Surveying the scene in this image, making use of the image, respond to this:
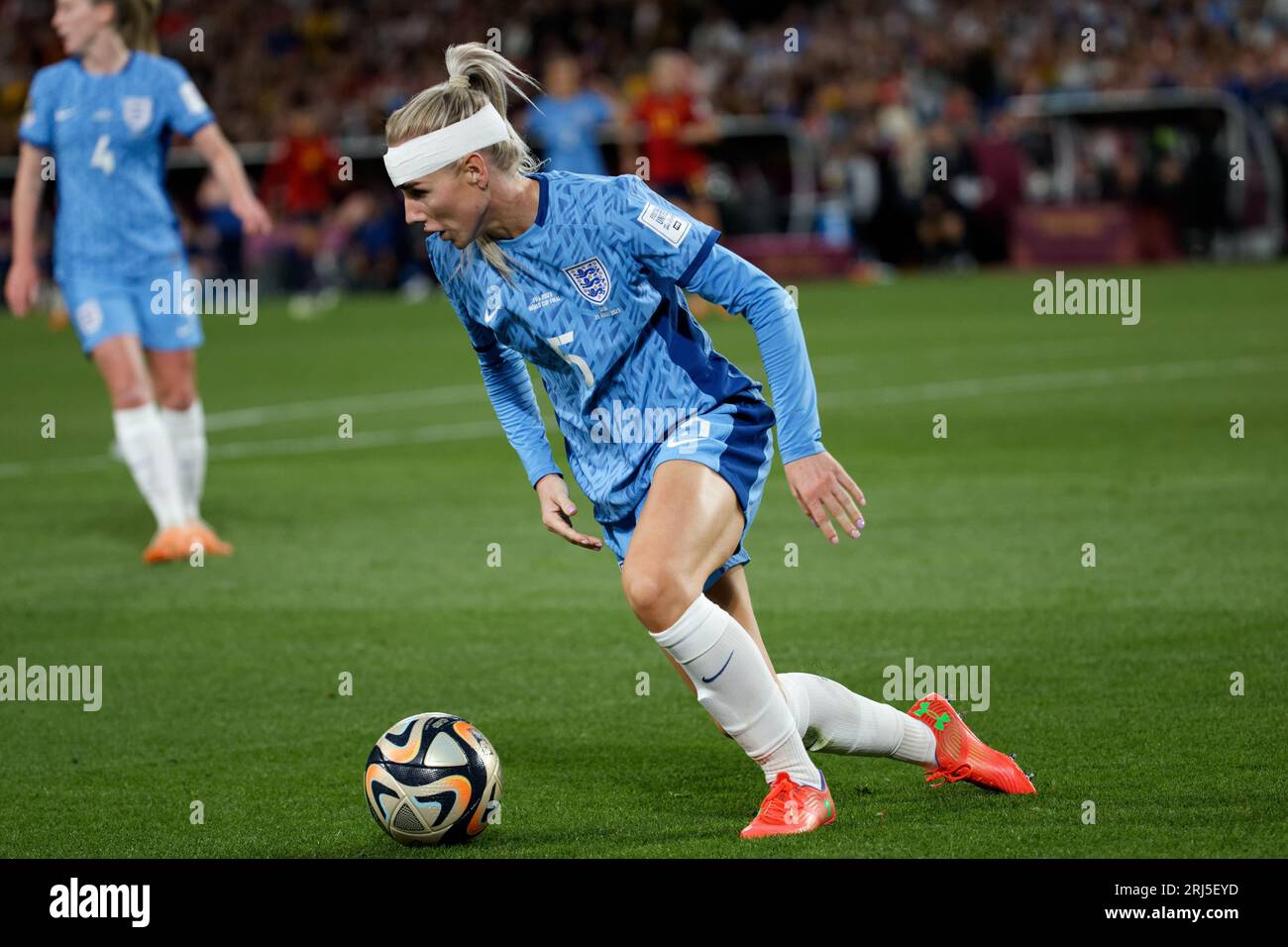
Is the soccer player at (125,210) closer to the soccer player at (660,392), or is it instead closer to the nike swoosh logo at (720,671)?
the soccer player at (660,392)

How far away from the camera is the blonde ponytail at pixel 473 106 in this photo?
4.83 meters

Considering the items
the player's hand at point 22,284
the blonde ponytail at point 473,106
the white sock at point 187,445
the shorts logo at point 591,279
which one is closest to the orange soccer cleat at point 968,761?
the shorts logo at point 591,279

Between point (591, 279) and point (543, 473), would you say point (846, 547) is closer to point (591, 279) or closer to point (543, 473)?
point (543, 473)

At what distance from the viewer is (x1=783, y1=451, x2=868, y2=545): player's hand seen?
4629 millimetres

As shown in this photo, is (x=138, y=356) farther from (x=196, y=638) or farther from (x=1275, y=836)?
(x=1275, y=836)

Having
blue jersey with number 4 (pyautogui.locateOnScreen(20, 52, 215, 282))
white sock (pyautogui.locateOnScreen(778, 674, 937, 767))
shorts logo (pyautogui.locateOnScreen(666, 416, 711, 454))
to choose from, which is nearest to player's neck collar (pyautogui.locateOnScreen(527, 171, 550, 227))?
shorts logo (pyautogui.locateOnScreen(666, 416, 711, 454))

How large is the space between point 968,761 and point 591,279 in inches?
63.8

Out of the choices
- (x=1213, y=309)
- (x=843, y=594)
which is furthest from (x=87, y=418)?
(x=1213, y=309)

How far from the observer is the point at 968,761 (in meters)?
5.16

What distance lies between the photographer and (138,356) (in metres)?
9.34

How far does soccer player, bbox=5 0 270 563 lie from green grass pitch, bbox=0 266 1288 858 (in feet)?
2.07

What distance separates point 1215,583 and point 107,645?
4.44 m

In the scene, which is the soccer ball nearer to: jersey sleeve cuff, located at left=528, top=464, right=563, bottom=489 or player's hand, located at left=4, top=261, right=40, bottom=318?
jersey sleeve cuff, located at left=528, top=464, right=563, bottom=489

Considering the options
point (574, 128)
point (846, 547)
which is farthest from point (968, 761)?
point (574, 128)
